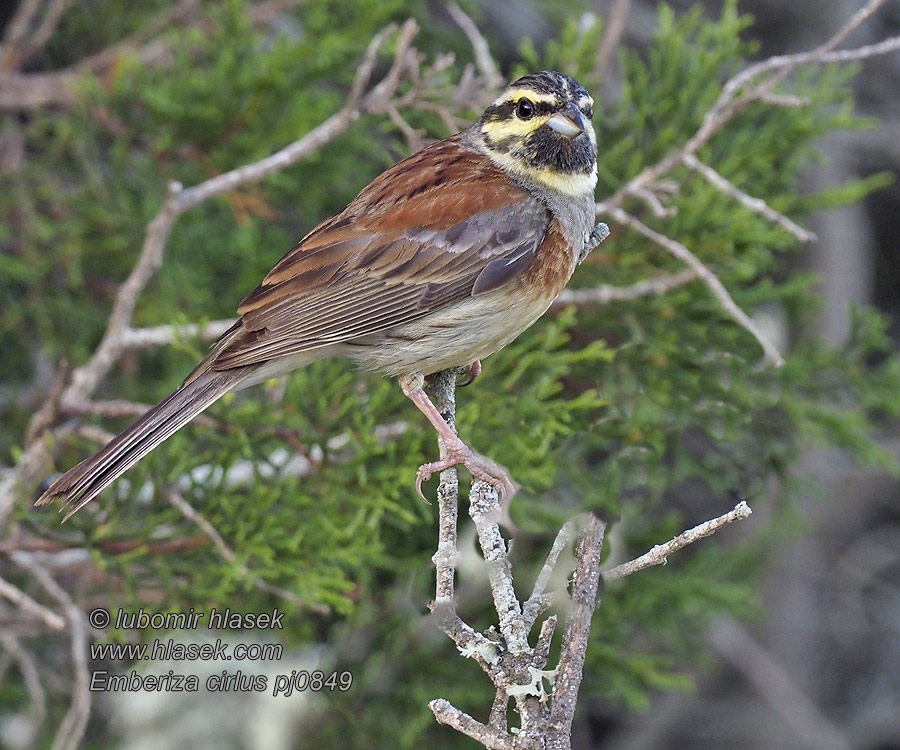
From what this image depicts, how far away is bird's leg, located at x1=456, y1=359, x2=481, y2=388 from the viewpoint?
316cm

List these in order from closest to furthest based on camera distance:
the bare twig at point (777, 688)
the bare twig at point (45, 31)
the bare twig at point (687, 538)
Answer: the bare twig at point (687, 538) → the bare twig at point (45, 31) → the bare twig at point (777, 688)

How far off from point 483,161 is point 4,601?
2.33 metres

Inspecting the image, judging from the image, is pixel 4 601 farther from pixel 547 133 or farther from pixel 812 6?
pixel 812 6

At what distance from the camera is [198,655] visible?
2986 mm

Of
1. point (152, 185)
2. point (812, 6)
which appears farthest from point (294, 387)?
point (812, 6)

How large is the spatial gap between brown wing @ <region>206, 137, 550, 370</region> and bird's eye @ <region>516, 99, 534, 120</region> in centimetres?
25

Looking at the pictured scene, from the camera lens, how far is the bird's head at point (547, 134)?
3018 millimetres

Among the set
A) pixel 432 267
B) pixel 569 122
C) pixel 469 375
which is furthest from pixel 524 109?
pixel 469 375

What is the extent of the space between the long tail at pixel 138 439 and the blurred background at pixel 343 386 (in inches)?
9.1

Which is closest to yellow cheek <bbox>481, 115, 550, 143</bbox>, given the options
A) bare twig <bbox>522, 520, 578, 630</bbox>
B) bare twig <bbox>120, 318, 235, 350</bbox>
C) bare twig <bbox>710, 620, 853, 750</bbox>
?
bare twig <bbox>120, 318, 235, 350</bbox>

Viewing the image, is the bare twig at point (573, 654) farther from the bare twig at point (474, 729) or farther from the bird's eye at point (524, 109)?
the bird's eye at point (524, 109)

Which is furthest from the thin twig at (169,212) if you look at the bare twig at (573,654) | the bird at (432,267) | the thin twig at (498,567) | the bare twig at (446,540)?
the bare twig at (573,654)

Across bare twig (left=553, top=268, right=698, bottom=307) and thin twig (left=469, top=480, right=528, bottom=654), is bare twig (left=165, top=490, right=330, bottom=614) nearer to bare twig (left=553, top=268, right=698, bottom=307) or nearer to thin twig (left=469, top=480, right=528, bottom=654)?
thin twig (left=469, top=480, right=528, bottom=654)

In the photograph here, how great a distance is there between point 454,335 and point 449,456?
443mm
